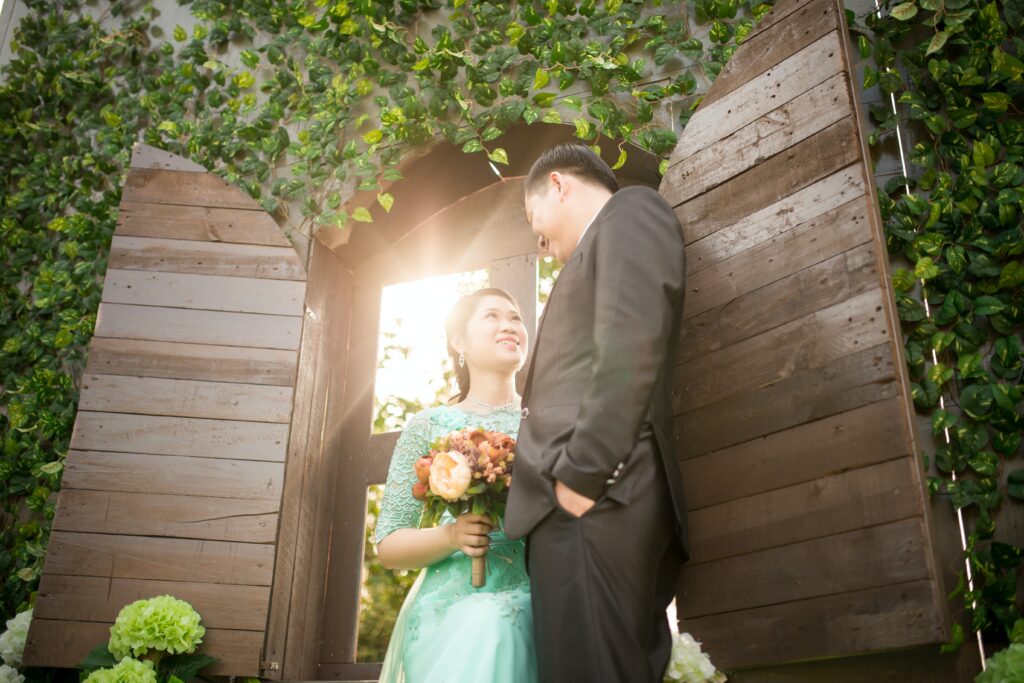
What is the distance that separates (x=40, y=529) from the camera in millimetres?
3617

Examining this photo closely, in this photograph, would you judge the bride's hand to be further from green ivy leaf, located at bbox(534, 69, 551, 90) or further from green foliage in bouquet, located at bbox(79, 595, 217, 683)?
green ivy leaf, located at bbox(534, 69, 551, 90)

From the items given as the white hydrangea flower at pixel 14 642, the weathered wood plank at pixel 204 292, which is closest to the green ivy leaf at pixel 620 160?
the weathered wood plank at pixel 204 292

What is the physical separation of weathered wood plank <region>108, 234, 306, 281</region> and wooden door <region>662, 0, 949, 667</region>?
1571mm

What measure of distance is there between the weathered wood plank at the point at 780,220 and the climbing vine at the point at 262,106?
1.93 feet

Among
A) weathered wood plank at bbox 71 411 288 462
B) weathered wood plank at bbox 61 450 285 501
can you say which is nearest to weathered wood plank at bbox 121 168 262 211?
weathered wood plank at bbox 71 411 288 462

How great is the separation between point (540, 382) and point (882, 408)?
0.81m

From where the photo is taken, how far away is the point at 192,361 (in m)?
3.37

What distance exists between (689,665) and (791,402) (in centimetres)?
70

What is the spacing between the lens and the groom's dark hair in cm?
259

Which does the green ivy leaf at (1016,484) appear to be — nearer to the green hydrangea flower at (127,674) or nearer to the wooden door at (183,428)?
the wooden door at (183,428)

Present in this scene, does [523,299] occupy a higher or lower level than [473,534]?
higher

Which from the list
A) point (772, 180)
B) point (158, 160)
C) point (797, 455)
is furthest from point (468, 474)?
point (158, 160)

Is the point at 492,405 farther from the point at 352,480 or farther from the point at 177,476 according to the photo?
the point at 177,476

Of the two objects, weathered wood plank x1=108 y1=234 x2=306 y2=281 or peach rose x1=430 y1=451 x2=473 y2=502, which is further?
weathered wood plank x1=108 y1=234 x2=306 y2=281
